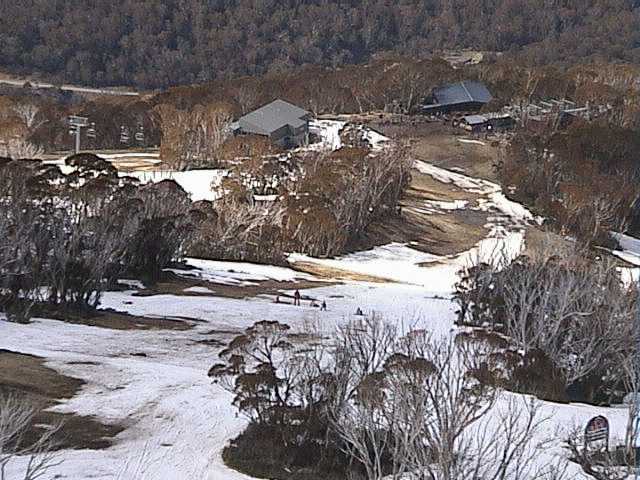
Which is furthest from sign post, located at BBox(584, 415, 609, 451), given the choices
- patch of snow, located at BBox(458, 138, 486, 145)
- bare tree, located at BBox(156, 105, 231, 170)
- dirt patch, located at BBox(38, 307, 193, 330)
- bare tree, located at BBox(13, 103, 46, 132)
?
bare tree, located at BBox(13, 103, 46, 132)

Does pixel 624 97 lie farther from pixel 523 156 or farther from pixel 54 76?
pixel 54 76

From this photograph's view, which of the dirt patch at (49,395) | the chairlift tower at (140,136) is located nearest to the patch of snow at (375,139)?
the chairlift tower at (140,136)

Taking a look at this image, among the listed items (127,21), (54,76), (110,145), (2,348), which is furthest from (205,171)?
(127,21)

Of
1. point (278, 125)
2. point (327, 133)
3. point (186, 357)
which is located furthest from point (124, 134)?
point (186, 357)

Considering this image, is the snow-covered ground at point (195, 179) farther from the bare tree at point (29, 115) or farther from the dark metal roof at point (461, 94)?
the dark metal roof at point (461, 94)

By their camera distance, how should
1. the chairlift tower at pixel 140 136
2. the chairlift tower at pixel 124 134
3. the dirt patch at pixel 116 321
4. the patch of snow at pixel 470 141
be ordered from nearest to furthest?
the dirt patch at pixel 116 321
the patch of snow at pixel 470 141
the chairlift tower at pixel 124 134
the chairlift tower at pixel 140 136

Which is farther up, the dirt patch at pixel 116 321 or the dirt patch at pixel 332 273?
the dirt patch at pixel 116 321

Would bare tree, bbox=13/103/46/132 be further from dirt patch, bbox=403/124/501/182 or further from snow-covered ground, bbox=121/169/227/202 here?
dirt patch, bbox=403/124/501/182
